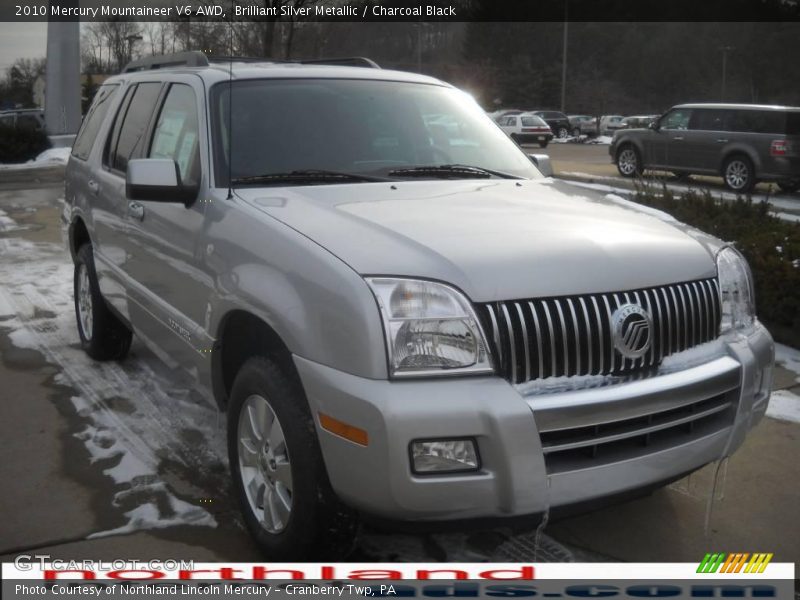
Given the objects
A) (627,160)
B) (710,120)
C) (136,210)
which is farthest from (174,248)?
(627,160)

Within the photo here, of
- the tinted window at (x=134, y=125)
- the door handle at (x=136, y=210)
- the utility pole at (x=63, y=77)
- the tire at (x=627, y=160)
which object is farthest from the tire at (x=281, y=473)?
the utility pole at (x=63, y=77)

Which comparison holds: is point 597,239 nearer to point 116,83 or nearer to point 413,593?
point 413,593

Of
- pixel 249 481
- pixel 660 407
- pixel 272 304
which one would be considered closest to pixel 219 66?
pixel 272 304

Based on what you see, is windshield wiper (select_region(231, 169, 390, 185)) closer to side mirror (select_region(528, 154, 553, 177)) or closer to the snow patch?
side mirror (select_region(528, 154, 553, 177))

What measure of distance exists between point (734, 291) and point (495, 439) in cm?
139

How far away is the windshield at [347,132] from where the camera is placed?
3.88 m

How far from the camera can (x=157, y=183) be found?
367 cm

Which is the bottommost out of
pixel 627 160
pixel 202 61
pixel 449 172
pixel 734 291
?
pixel 734 291

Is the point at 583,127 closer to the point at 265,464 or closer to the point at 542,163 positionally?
the point at 542,163

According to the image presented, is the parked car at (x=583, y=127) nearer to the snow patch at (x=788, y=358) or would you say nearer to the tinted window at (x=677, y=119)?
the tinted window at (x=677, y=119)

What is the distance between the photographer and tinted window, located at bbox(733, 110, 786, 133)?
17000 mm

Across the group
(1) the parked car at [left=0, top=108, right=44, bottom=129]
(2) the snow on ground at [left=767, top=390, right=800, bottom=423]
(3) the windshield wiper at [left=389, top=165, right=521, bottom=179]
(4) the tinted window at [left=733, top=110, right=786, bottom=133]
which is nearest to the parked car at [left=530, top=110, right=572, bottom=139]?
(1) the parked car at [left=0, top=108, right=44, bottom=129]

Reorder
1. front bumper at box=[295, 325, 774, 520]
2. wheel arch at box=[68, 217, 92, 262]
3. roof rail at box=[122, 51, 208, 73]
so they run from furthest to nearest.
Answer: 1. wheel arch at box=[68, 217, 92, 262]
2. roof rail at box=[122, 51, 208, 73]
3. front bumper at box=[295, 325, 774, 520]

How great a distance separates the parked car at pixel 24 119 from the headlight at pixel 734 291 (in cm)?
2104
